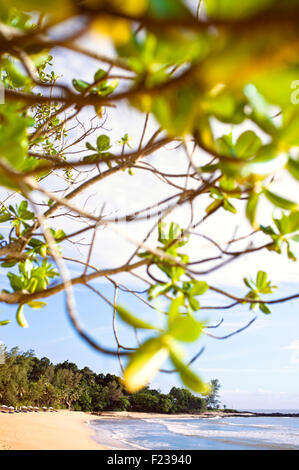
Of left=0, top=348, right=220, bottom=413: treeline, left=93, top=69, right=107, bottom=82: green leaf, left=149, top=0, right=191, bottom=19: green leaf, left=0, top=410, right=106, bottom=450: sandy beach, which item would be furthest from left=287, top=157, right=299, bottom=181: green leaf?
left=0, top=348, right=220, bottom=413: treeline

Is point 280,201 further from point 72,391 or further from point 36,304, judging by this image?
point 72,391

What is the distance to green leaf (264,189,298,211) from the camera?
58 centimetres

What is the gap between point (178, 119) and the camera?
323mm

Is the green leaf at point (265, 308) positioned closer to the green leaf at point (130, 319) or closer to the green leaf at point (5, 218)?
the green leaf at point (130, 319)

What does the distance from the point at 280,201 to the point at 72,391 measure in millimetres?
36522

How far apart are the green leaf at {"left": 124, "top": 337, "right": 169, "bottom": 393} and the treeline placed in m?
27.2


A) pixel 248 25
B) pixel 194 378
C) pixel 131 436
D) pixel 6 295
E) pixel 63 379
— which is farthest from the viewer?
pixel 63 379

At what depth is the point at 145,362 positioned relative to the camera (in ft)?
1.05

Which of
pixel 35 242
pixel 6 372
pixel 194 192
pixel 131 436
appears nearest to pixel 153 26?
pixel 194 192

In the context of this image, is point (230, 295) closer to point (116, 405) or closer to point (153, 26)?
point (153, 26)

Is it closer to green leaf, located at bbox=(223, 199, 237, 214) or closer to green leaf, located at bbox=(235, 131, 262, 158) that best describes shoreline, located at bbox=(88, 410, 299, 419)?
green leaf, located at bbox=(223, 199, 237, 214)

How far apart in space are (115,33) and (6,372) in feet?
89.3

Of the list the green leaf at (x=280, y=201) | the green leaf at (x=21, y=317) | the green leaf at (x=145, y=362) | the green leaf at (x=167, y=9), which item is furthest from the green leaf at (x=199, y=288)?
the green leaf at (x=167, y=9)

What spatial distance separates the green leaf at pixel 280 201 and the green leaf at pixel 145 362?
36 centimetres
